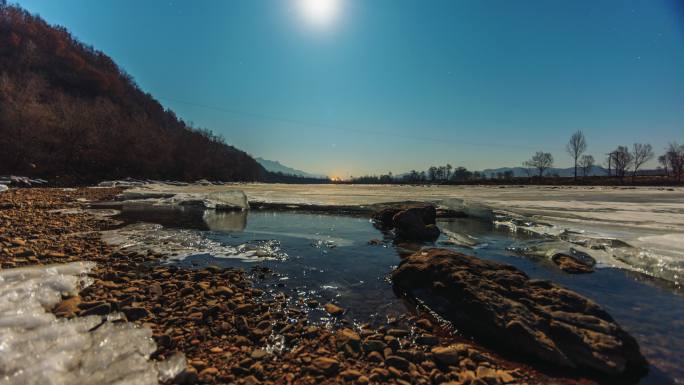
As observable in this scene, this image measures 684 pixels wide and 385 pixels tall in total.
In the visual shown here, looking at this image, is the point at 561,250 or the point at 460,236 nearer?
the point at 561,250

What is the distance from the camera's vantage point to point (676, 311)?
165 inches

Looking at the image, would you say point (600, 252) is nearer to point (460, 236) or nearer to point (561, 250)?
point (561, 250)

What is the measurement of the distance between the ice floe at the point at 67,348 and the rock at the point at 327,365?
1256 millimetres

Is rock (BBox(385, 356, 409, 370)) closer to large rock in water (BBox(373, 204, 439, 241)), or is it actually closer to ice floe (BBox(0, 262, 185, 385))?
ice floe (BBox(0, 262, 185, 385))

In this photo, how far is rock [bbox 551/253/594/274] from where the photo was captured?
20.0ft

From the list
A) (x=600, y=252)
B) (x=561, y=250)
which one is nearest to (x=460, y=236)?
(x=561, y=250)

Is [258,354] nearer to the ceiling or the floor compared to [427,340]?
nearer to the ceiling

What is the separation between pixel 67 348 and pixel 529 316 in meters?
5.08

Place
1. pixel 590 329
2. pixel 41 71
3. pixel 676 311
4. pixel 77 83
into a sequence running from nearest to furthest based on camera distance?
pixel 590 329
pixel 676 311
pixel 41 71
pixel 77 83

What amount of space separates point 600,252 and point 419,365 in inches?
296

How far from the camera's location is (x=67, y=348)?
2.73 m

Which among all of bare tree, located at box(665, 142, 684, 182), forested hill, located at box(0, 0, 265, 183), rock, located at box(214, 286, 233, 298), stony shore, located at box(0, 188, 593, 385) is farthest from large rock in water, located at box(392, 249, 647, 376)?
bare tree, located at box(665, 142, 684, 182)

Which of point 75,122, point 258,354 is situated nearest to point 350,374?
point 258,354

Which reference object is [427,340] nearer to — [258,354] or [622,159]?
[258,354]
